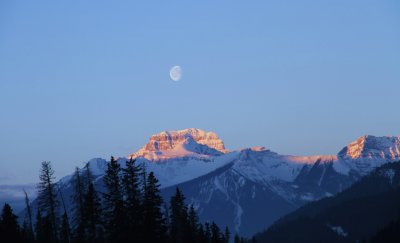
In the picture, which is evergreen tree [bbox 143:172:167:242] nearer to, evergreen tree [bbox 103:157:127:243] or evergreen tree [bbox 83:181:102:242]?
evergreen tree [bbox 103:157:127:243]

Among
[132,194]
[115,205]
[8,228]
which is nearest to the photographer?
[8,228]

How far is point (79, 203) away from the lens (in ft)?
301

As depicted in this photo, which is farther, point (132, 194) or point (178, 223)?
point (178, 223)

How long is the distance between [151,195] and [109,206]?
455 cm

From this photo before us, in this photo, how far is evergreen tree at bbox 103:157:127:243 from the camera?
79312 millimetres

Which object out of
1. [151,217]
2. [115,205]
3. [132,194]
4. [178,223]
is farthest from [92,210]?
[178,223]

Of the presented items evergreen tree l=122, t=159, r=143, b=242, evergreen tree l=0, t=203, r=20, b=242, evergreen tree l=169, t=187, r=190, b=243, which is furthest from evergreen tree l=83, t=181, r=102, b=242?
evergreen tree l=169, t=187, r=190, b=243

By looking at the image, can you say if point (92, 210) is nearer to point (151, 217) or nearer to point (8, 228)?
point (151, 217)

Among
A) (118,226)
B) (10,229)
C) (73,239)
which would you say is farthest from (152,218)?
(73,239)

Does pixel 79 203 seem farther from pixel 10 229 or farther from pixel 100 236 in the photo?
pixel 10 229

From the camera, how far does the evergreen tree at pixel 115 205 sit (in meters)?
79.3

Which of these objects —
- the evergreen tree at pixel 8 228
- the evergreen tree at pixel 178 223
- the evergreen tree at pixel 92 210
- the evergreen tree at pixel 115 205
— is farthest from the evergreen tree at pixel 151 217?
the evergreen tree at pixel 178 223

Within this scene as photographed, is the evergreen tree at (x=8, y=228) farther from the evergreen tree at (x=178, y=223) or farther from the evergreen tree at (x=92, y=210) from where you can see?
the evergreen tree at (x=178, y=223)

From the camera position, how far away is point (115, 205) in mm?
80688
